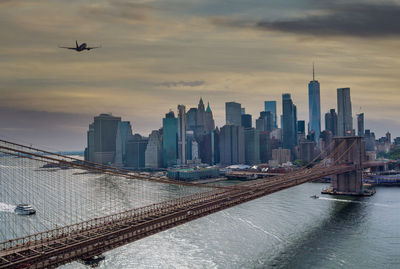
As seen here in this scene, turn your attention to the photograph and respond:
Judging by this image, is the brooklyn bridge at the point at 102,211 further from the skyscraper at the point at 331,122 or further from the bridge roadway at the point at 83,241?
the skyscraper at the point at 331,122

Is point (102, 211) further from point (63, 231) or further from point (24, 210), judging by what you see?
point (63, 231)

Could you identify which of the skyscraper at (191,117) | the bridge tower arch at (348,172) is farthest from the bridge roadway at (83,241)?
the skyscraper at (191,117)

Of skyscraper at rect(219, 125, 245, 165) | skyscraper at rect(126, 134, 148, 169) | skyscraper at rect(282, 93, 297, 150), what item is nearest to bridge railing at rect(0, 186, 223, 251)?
skyscraper at rect(219, 125, 245, 165)

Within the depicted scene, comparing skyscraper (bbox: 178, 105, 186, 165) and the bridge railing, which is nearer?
the bridge railing

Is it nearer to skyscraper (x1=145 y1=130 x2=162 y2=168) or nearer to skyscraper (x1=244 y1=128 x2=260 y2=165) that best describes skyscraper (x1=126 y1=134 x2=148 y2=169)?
skyscraper (x1=145 y1=130 x2=162 y2=168)

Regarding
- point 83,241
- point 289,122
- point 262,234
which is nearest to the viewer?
point 83,241

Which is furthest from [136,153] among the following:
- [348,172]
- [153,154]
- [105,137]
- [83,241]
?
[83,241]
